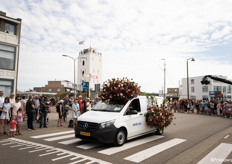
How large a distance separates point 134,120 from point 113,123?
129 cm

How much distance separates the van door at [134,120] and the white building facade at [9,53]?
1483 cm

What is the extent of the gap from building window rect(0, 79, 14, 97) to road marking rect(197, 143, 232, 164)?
58.4ft

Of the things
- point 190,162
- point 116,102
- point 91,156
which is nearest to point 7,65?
point 116,102

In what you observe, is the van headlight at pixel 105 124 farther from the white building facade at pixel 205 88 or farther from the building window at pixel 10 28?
the white building facade at pixel 205 88

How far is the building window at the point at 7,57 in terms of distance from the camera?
684 inches

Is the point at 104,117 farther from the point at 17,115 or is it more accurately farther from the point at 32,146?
the point at 17,115

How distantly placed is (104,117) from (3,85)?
15.1 meters

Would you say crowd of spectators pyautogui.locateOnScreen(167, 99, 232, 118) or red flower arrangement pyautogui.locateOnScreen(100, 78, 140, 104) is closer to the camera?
red flower arrangement pyautogui.locateOnScreen(100, 78, 140, 104)

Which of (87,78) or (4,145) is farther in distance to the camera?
(87,78)

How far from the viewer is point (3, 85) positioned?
17.4 metres

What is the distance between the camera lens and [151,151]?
617 centimetres

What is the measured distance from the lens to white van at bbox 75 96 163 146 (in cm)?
620

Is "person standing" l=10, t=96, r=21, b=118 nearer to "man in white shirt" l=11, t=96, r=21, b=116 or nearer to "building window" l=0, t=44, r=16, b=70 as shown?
"man in white shirt" l=11, t=96, r=21, b=116

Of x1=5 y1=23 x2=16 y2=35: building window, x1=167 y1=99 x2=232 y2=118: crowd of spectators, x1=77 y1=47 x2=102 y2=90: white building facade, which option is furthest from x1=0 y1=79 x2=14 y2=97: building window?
x1=77 y1=47 x2=102 y2=90: white building facade
